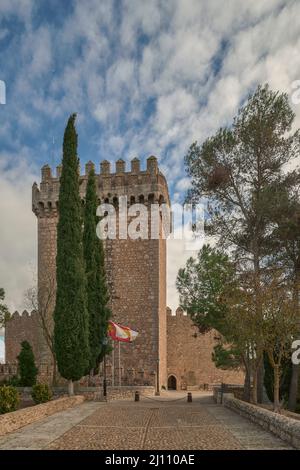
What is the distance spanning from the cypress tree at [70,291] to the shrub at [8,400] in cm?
593

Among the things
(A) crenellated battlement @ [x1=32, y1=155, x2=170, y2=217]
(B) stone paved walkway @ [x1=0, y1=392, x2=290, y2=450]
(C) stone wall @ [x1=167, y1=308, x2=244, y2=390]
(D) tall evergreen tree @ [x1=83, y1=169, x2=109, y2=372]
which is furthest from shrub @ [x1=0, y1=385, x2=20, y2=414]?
(C) stone wall @ [x1=167, y1=308, x2=244, y2=390]

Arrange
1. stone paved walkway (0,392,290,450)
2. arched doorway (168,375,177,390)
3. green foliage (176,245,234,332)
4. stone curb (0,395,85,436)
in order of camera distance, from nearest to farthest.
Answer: stone paved walkway (0,392,290,450)
stone curb (0,395,85,436)
green foliage (176,245,234,332)
arched doorway (168,375,177,390)

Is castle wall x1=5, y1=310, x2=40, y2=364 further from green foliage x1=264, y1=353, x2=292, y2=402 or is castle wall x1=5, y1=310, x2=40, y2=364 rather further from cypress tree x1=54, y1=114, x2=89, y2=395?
green foliage x1=264, y1=353, x2=292, y2=402

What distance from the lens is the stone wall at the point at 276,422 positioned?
8.69 meters

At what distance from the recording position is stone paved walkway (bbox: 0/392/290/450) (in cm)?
887

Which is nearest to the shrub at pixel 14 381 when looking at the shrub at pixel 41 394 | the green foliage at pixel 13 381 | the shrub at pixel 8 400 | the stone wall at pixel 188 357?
the green foliage at pixel 13 381

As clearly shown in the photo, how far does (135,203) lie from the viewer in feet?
96.6

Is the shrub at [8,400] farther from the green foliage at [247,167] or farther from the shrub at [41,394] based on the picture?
the green foliage at [247,167]

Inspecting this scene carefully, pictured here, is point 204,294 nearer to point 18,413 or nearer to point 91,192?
point 91,192

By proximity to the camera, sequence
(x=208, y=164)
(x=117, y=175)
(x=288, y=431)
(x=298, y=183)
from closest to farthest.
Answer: (x=288, y=431) → (x=298, y=183) → (x=208, y=164) → (x=117, y=175)

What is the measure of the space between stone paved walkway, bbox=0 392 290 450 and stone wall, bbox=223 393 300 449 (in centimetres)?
16

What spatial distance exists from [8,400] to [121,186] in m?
18.1

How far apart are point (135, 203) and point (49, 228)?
19.6 feet

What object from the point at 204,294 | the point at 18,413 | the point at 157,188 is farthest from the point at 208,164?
the point at 18,413
